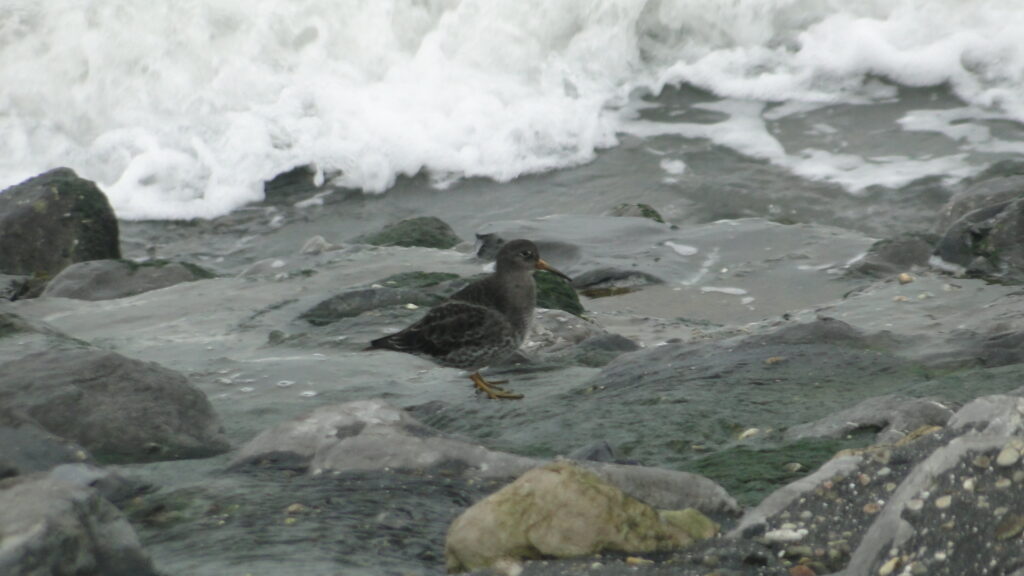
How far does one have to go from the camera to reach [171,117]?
46.1 feet

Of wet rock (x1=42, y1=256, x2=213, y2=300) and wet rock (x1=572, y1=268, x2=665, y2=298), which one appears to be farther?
wet rock (x1=42, y1=256, x2=213, y2=300)

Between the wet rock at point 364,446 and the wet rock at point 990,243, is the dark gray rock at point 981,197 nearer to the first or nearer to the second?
the wet rock at point 990,243

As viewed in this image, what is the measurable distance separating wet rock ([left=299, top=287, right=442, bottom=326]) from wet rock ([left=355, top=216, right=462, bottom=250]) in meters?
2.08

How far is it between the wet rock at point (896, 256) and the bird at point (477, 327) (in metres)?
2.56

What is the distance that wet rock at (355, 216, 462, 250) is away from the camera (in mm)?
9539

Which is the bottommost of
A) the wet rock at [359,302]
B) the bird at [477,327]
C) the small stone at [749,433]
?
the wet rock at [359,302]

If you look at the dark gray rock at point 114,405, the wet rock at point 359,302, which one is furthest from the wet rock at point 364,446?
the wet rock at point 359,302

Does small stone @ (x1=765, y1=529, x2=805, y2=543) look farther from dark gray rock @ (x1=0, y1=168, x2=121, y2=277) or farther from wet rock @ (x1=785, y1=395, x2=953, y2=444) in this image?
dark gray rock @ (x1=0, y1=168, x2=121, y2=277)

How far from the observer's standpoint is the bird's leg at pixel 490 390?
18.0 feet

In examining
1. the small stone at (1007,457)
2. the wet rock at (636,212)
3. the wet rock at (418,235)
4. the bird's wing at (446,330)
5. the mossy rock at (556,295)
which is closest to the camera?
the small stone at (1007,457)

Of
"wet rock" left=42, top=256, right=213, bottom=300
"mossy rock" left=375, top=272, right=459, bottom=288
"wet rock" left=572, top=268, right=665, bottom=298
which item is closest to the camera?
"mossy rock" left=375, top=272, right=459, bottom=288

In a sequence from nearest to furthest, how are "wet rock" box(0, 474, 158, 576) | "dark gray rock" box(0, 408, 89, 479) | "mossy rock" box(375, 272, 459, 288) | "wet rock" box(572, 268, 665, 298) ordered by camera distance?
1. "wet rock" box(0, 474, 158, 576)
2. "dark gray rock" box(0, 408, 89, 479)
3. "mossy rock" box(375, 272, 459, 288)
4. "wet rock" box(572, 268, 665, 298)

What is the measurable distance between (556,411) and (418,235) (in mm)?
4753

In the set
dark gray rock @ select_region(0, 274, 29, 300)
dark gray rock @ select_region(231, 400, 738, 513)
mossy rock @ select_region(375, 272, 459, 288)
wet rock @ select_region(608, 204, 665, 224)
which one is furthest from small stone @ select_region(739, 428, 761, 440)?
dark gray rock @ select_region(0, 274, 29, 300)
